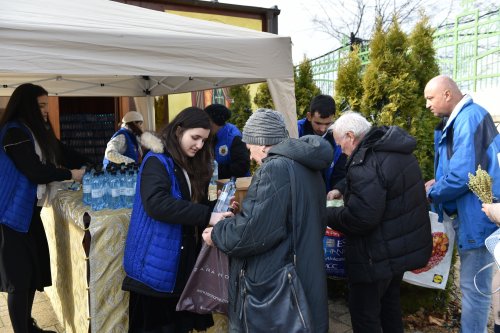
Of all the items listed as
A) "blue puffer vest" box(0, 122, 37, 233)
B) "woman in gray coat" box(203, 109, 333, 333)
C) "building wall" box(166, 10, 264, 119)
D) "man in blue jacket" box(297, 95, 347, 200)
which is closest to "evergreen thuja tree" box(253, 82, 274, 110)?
"building wall" box(166, 10, 264, 119)

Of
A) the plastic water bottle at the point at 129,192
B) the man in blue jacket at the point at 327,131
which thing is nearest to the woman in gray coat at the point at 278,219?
the plastic water bottle at the point at 129,192

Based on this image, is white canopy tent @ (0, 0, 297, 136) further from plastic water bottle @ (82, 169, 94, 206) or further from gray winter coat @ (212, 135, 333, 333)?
gray winter coat @ (212, 135, 333, 333)

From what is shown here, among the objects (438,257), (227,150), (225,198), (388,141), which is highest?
(388,141)

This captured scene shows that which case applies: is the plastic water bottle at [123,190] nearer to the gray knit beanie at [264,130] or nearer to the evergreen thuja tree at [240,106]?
the gray knit beanie at [264,130]

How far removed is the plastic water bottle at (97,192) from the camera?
2701 mm

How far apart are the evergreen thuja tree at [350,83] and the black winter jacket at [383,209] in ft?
5.46

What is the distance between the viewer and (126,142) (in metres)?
5.02

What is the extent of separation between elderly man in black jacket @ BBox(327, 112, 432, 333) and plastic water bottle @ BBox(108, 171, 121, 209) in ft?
4.53

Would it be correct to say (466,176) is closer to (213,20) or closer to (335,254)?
(335,254)

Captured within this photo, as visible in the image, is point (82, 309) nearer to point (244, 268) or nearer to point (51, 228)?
point (51, 228)

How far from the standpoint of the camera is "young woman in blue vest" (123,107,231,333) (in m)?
2.08

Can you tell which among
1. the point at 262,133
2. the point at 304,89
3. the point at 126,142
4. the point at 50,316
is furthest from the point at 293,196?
the point at 304,89

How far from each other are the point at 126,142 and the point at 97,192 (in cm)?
241

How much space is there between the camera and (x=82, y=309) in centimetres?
274
